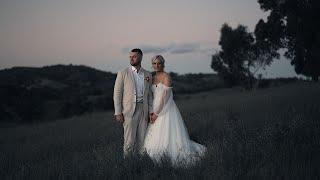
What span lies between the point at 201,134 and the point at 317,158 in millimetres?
4281

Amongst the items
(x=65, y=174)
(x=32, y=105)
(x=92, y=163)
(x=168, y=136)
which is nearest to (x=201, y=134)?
(x=168, y=136)

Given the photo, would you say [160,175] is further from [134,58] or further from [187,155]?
[134,58]

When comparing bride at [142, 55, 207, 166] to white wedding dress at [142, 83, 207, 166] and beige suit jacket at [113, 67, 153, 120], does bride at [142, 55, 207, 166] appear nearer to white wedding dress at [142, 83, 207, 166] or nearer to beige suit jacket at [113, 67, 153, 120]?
white wedding dress at [142, 83, 207, 166]

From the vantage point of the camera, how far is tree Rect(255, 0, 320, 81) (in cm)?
2891

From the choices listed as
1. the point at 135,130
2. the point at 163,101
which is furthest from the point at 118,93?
the point at 163,101

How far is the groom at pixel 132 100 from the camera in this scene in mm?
7598

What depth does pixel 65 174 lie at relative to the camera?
588cm

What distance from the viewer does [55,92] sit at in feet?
151

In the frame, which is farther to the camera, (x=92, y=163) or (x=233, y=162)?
(x=92, y=163)

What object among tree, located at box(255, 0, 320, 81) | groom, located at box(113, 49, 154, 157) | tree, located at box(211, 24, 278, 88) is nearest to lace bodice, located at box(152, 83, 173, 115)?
groom, located at box(113, 49, 154, 157)

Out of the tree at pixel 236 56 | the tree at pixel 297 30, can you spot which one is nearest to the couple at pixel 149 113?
the tree at pixel 297 30

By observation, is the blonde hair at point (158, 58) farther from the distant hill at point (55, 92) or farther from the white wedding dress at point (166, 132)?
the distant hill at point (55, 92)

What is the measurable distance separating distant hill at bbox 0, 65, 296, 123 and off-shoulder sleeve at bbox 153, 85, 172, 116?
24384 mm

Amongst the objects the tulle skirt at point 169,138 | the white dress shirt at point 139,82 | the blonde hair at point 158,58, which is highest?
the blonde hair at point 158,58
